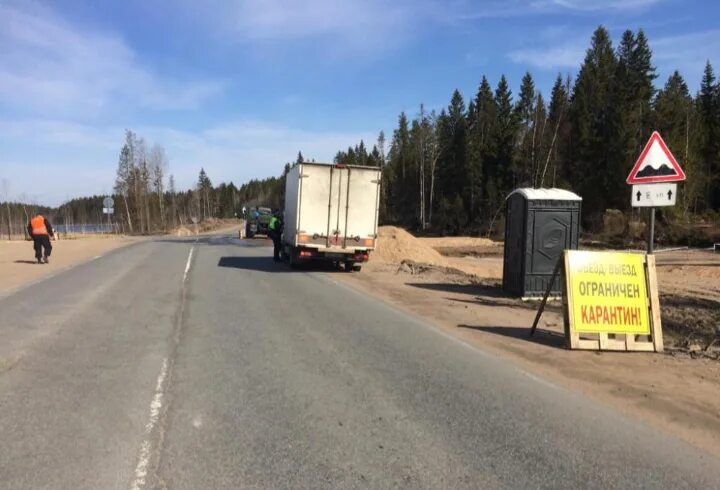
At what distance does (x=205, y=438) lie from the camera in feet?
15.6

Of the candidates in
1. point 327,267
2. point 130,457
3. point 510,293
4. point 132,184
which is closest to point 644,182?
point 510,293

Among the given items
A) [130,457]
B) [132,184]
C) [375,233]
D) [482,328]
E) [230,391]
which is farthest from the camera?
[132,184]

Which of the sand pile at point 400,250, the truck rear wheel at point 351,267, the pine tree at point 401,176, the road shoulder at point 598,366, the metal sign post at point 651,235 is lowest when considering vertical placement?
the road shoulder at point 598,366

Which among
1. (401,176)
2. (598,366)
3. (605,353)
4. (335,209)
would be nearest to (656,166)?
(605,353)

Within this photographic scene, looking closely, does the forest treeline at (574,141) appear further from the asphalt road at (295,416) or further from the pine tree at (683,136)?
the asphalt road at (295,416)

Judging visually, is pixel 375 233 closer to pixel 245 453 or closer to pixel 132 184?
pixel 245 453

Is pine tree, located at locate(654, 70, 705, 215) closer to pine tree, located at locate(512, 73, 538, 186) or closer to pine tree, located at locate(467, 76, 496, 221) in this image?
pine tree, located at locate(512, 73, 538, 186)

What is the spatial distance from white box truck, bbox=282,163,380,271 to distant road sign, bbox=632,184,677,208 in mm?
11132

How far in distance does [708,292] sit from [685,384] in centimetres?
1194

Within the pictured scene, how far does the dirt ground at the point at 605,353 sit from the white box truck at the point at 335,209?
4.24 feet

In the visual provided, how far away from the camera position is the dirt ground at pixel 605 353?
19.1 feet

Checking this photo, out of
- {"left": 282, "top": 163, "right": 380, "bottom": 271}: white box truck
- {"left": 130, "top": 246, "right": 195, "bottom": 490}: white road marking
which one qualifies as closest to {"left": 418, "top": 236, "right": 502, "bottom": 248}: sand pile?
{"left": 282, "top": 163, "right": 380, "bottom": 271}: white box truck

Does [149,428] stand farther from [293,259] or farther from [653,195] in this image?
[293,259]

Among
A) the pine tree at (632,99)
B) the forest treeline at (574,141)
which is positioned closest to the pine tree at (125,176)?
the forest treeline at (574,141)
